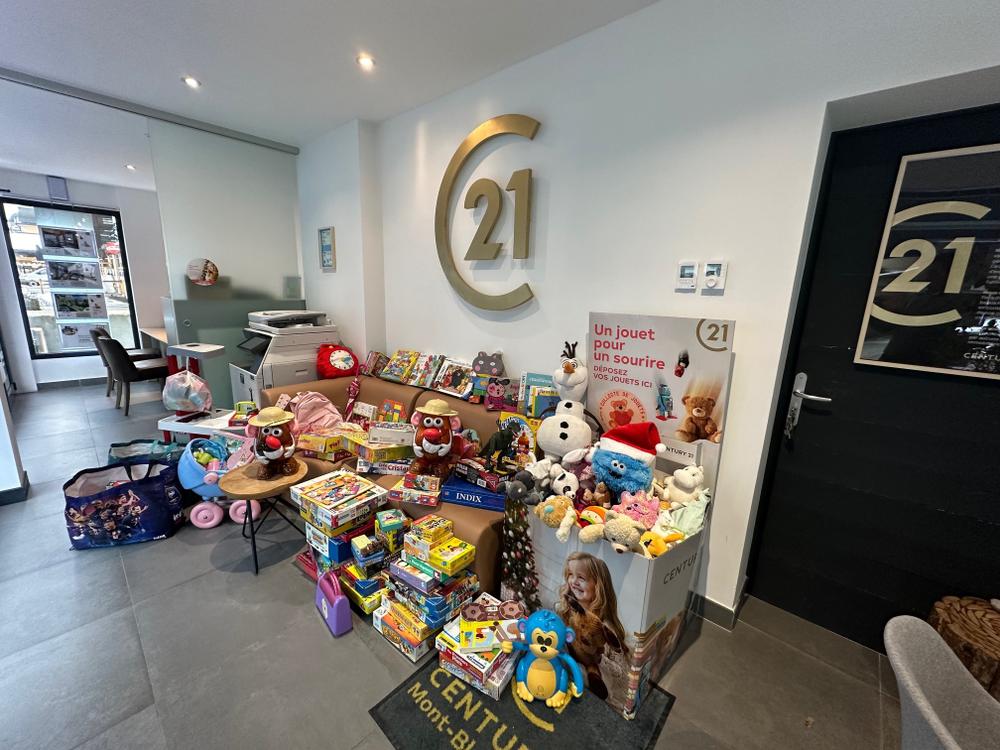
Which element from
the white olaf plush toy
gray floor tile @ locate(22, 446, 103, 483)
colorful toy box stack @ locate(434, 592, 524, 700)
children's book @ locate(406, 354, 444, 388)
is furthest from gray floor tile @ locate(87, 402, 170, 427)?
the white olaf plush toy

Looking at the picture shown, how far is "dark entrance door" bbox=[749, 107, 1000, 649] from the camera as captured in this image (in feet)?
4.73

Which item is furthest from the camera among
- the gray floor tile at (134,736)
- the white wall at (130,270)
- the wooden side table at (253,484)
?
the white wall at (130,270)

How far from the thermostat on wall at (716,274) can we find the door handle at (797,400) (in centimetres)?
57

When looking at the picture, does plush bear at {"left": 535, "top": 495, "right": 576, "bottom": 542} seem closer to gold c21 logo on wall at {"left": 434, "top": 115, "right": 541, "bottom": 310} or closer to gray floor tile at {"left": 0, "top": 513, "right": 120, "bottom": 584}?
gold c21 logo on wall at {"left": 434, "top": 115, "right": 541, "bottom": 310}

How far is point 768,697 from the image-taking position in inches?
60.2

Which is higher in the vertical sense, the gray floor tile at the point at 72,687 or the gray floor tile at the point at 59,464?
the gray floor tile at the point at 59,464

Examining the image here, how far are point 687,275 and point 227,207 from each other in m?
3.83

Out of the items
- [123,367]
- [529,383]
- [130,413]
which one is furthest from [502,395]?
[130,413]

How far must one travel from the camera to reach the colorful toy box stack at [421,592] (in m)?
1.64

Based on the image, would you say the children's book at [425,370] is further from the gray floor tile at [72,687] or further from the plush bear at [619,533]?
the gray floor tile at [72,687]

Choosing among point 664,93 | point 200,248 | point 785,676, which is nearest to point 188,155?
point 200,248

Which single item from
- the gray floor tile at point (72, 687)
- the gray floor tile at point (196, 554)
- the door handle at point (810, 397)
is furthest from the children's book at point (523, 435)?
the gray floor tile at point (72, 687)

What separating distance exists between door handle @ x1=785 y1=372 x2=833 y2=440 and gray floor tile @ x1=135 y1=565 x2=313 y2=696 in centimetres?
238

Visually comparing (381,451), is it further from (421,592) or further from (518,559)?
(518,559)
